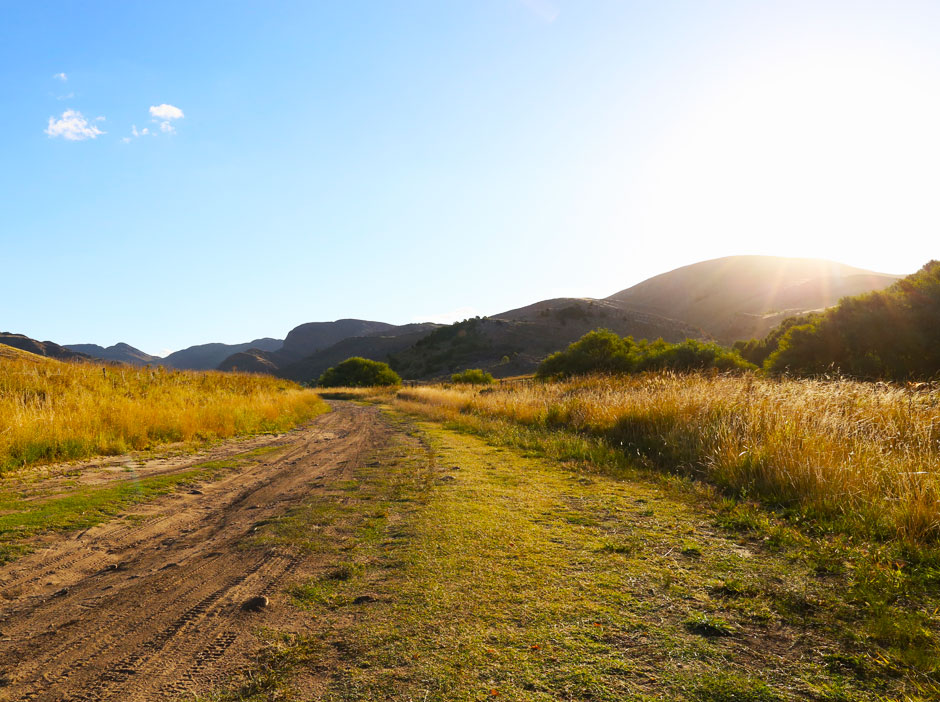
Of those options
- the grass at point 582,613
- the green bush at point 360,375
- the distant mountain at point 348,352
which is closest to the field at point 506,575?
the grass at point 582,613

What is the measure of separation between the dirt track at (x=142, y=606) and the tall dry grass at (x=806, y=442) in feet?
17.1

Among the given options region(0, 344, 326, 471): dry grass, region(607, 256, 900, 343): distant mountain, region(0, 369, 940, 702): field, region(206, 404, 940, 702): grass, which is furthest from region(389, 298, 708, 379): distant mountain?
region(206, 404, 940, 702): grass

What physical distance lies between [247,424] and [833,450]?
44.1 ft

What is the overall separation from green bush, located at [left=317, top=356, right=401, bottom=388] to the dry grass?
40873 millimetres

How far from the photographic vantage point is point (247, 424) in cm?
1330

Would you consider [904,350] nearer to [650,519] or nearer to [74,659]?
[650,519]

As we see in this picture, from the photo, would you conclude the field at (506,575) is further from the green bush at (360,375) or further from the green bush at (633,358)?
the green bush at (360,375)

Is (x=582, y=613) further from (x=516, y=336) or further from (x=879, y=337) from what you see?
(x=516, y=336)

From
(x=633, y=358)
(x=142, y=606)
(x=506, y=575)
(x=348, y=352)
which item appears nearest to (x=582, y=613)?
(x=506, y=575)

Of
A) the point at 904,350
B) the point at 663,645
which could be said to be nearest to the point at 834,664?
the point at 663,645

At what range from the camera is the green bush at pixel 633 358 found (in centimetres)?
2024

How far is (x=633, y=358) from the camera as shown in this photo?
24500 mm

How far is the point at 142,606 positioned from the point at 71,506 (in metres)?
3.06

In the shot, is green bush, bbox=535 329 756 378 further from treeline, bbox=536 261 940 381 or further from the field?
the field
